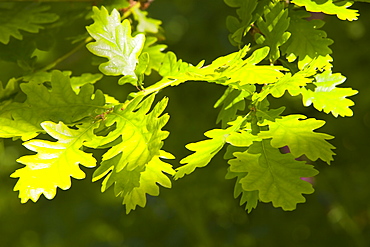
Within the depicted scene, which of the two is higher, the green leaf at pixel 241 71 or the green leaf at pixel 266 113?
the green leaf at pixel 241 71

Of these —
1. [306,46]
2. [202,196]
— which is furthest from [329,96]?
[202,196]

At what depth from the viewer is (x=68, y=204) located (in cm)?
250

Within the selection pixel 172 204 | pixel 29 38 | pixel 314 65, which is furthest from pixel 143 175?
pixel 172 204

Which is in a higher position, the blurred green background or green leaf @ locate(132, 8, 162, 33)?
green leaf @ locate(132, 8, 162, 33)

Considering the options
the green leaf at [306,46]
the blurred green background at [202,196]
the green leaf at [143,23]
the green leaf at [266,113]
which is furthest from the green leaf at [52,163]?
the blurred green background at [202,196]

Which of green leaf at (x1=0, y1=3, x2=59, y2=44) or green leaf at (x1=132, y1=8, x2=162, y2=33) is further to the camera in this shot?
green leaf at (x1=132, y1=8, x2=162, y2=33)

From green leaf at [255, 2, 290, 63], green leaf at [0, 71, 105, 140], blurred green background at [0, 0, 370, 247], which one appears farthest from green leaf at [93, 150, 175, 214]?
blurred green background at [0, 0, 370, 247]

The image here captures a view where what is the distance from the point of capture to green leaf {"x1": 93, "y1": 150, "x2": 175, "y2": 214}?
2.60 feet

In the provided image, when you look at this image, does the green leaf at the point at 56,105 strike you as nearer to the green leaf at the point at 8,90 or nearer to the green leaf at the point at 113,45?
the green leaf at the point at 113,45

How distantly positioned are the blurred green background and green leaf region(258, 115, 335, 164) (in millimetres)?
1306

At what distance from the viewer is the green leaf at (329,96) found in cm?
92

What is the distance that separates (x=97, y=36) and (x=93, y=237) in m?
1.77

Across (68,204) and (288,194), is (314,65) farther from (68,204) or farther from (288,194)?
(68,204)

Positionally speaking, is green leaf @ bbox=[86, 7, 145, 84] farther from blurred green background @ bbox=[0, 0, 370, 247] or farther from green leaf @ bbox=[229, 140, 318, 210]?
blurred green background @ bbox=[0, 0, 370, 247]
